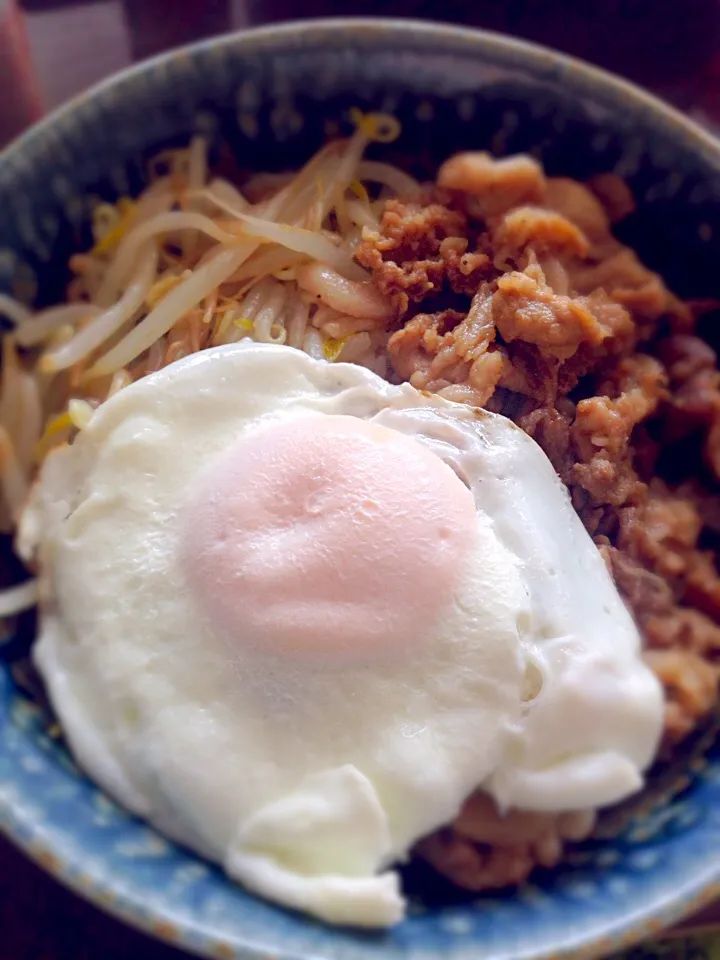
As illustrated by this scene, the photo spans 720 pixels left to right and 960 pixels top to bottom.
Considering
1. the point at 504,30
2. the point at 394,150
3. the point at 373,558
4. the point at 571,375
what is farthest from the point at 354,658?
the point at 504,30

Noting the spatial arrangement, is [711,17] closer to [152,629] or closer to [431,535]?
[431,535]

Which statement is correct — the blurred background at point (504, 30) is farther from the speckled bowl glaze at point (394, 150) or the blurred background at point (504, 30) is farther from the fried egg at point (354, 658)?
the fried egg at point (354, 658)

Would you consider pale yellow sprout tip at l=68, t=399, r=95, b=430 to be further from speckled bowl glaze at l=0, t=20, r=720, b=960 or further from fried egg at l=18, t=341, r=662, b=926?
speckled bowl glaze at l=0, t=20, r=720, b=960

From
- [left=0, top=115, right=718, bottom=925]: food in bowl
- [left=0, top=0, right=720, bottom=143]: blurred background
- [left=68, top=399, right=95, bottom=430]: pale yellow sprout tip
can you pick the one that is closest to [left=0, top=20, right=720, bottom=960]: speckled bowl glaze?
[left=0, top=115, right=718, bottom=925]: food in bowl

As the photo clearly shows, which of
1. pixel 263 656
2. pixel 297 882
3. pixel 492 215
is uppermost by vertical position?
pixel 492 215

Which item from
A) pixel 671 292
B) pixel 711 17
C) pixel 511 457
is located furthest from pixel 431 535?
pixel 711 17
